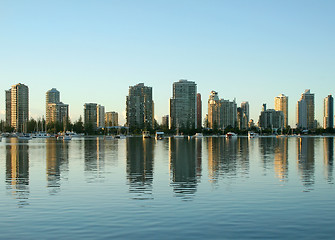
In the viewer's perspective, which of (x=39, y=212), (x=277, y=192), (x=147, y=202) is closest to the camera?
(x=39, y=212)

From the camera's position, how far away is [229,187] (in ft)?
124

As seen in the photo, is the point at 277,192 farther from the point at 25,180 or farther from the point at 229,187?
the point at 25,180

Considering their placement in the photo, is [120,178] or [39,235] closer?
[39,235]

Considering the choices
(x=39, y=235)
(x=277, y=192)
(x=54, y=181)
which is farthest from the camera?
(x=54, y=181)

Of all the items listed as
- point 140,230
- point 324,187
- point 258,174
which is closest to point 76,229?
point 140,230

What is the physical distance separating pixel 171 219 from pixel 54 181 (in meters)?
21.8

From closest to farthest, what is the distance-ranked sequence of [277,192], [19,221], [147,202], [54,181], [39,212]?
1. [19,221]
2. [39,212]
3. [147,202]
4. [277,192]
5. [54,181]

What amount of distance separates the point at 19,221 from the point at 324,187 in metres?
27.6

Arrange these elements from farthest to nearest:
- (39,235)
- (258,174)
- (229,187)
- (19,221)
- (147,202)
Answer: (258,174) → (229,187) → (147,202) → (19,221) → (39,235)

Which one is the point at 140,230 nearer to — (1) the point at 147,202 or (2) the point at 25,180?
(1) the point at 147,202

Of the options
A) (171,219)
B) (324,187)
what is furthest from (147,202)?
(324,187)

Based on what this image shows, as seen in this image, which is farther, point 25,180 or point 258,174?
point 258,174

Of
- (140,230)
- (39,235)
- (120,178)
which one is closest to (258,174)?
(120,178)

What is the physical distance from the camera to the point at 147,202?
99.1ft
